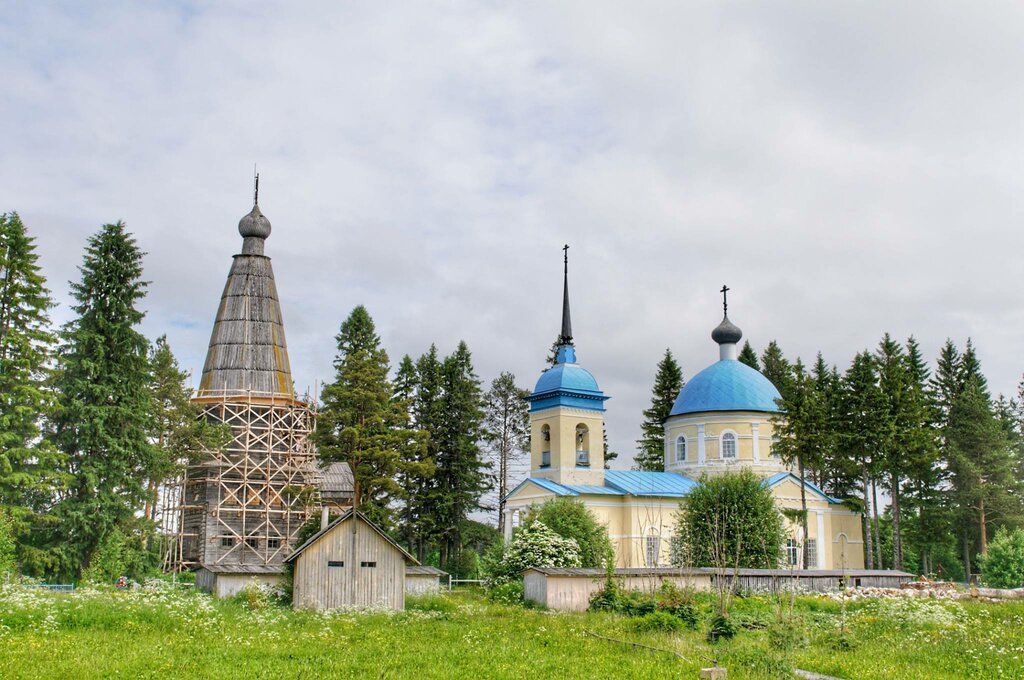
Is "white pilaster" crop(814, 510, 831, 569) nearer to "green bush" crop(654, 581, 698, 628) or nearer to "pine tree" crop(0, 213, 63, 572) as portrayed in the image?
"green bush" crop(654, 581, 698, 628)

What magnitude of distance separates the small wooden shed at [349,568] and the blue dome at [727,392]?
2307cm

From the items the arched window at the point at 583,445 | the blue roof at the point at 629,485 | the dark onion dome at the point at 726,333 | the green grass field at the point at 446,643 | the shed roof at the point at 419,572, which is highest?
the dark onion dome at the point at 726,333

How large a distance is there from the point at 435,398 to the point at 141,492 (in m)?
15.8

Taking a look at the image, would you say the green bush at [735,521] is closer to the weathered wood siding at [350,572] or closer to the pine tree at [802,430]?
the pine tree at [802,430]

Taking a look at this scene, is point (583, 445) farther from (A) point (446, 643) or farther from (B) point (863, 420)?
(A) point (446, 643)

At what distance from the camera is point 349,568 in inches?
1059

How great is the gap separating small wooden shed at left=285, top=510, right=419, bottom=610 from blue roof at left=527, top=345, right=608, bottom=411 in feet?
55.3

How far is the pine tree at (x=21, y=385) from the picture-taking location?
29.8 m

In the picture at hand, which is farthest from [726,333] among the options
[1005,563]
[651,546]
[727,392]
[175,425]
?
[175,425]

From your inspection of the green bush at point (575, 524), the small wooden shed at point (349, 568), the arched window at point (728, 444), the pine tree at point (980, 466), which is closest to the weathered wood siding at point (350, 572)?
the small wooden shed at point (349, 568)

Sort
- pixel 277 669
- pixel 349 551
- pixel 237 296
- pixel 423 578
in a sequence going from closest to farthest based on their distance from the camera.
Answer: pixel 277 669 → pixel 349 551 → pixel 423 578 → pixel 237 296

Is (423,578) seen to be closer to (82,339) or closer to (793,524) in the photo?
(82,339)

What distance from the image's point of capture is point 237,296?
45312 mm

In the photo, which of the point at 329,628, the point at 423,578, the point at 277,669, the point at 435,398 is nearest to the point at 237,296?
the point at 435,398
